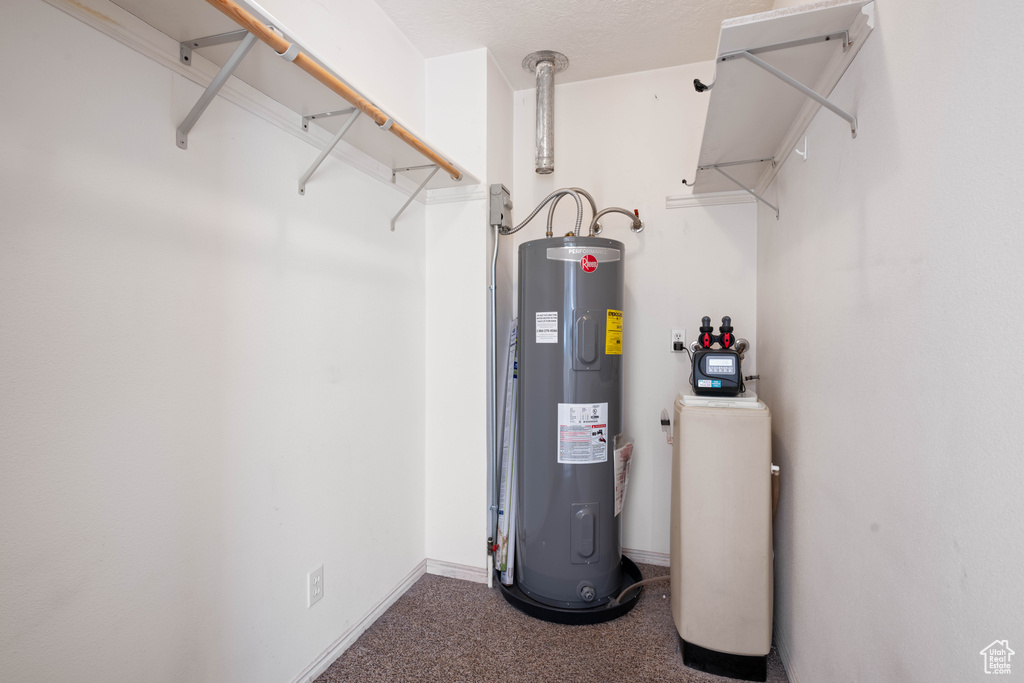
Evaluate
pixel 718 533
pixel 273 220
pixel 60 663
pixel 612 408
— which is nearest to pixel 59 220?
pixel 273 220

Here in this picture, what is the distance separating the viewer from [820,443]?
137 cm

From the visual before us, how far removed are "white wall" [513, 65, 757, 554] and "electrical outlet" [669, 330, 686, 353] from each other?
0.03m

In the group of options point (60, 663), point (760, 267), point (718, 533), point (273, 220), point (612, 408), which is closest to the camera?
point (60, 663)

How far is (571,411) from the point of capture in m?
2.02

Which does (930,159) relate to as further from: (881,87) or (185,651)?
(185,651)

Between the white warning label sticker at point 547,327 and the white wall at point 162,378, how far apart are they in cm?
75

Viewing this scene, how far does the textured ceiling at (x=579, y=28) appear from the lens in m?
1.98

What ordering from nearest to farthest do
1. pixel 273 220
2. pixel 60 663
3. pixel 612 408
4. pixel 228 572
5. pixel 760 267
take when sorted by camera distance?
1. pixel 60 663
2. pixel 228 572
3. pixel 273 220
4. pixel 612 408
5. pixel 760 267

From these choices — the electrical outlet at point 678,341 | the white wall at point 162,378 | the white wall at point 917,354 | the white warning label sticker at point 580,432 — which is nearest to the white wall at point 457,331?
the white warning label sticker at point 580,432

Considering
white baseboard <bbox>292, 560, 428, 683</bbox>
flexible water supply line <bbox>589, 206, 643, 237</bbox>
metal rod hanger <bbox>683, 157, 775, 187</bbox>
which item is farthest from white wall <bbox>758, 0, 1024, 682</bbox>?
white baseboard <bbox>292, 560, 428, 683</bbox>

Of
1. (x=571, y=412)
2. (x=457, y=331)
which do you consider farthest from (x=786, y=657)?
(x=457, y=331)

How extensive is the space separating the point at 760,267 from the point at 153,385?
2.40 m

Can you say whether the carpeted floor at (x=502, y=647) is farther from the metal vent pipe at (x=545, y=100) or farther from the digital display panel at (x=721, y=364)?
the metal vent pipe at (x=545, y=100)

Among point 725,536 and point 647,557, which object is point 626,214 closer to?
point 725,536
